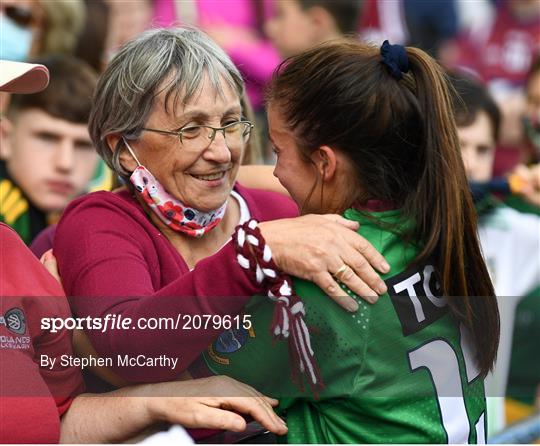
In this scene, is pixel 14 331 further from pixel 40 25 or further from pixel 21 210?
pixel 40 25

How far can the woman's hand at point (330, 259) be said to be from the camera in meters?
2.25

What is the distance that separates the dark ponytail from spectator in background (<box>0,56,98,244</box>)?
1863mm

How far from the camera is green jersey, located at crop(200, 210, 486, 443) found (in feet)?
7.45

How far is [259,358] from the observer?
2344mm

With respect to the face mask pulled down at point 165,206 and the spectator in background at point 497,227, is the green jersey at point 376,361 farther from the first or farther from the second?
the spectator in background at point 497,227

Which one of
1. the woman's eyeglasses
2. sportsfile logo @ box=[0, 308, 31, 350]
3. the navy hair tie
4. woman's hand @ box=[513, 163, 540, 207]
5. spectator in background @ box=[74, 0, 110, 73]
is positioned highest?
the navy hair tie

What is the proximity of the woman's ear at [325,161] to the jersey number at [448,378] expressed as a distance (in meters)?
0.41

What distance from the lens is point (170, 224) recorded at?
275cm

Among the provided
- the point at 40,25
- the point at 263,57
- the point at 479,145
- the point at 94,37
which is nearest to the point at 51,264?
the point at 479,145

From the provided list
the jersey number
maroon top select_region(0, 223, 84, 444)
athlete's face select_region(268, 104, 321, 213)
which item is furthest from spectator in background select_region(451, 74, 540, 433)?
maroon top select_region(0, 223, 84, 444)

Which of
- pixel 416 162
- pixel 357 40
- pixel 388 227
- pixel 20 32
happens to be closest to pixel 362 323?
pixel 388 227

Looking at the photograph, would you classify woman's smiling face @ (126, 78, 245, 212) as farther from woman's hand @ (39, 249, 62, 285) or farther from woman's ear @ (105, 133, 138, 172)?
woman's hand @ (39, 249, 62, 285)

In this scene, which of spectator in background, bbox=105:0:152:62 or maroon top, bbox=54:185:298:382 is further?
spectator in background, bbox=105:0:152:62

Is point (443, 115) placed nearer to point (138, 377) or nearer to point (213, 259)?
point (213, 259)
